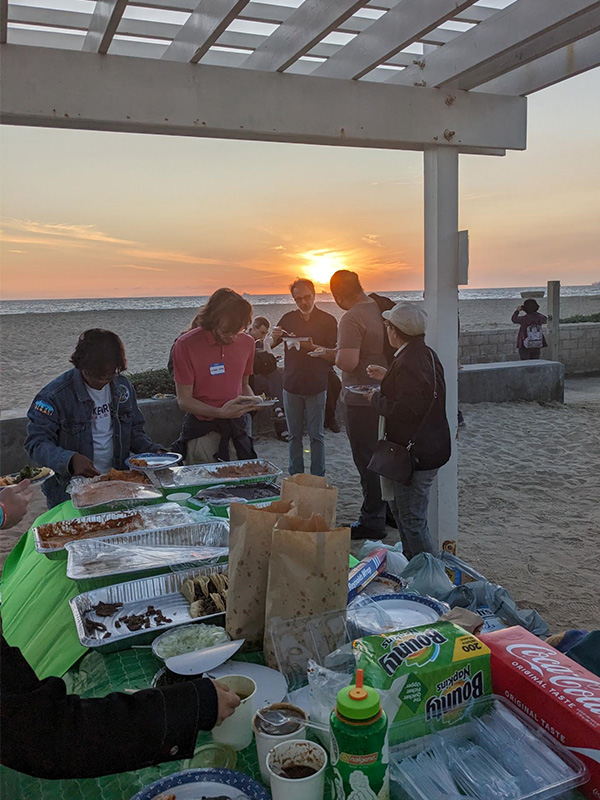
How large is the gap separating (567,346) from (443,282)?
11702 millimetres

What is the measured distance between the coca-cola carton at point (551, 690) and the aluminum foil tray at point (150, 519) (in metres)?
1.41

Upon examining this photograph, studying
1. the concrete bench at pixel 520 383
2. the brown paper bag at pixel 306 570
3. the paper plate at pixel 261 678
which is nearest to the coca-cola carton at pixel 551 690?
the brown paper bag at pixel 306 570

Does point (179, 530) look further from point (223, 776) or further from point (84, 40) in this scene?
point (84, 40)

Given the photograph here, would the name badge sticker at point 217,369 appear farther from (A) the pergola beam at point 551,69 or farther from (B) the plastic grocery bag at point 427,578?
(A) the pergola beam at point 551,69

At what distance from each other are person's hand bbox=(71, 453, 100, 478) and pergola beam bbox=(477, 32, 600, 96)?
124 inches

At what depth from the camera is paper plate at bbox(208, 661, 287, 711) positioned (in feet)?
4.43

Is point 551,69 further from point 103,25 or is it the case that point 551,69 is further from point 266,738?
point 266,738

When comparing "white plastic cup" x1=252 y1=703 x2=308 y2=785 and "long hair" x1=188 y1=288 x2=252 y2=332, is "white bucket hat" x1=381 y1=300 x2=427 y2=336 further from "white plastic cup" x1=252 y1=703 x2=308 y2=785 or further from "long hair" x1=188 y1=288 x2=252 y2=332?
"white plastic cup" x1=252 y1=703 x2=308 y2=785

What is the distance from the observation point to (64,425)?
308cm

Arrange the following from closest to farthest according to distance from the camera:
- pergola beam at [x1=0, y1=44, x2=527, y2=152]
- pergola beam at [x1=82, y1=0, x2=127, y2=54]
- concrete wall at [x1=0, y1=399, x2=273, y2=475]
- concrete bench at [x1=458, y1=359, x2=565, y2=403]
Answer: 1. pergola beam at [x1=82, y1=0, x2=127, y2=54]
2. pergola beam at [x1=0, y1=44, x2=527, y2=152]
3. concrete wall at [x1=0, y1=399, x2=273, y2=475]
4. concrete bench at [x1=458, y1=359, x2=565, y2=403]

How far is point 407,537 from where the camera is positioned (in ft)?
11.9

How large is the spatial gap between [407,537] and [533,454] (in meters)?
4.50

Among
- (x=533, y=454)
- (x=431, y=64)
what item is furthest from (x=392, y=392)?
(x=533, y=454)

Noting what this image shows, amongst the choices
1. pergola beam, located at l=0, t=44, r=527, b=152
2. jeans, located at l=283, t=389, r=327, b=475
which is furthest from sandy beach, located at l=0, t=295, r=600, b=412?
pergola beam, located at l=0, t=44, r=527, b=152
